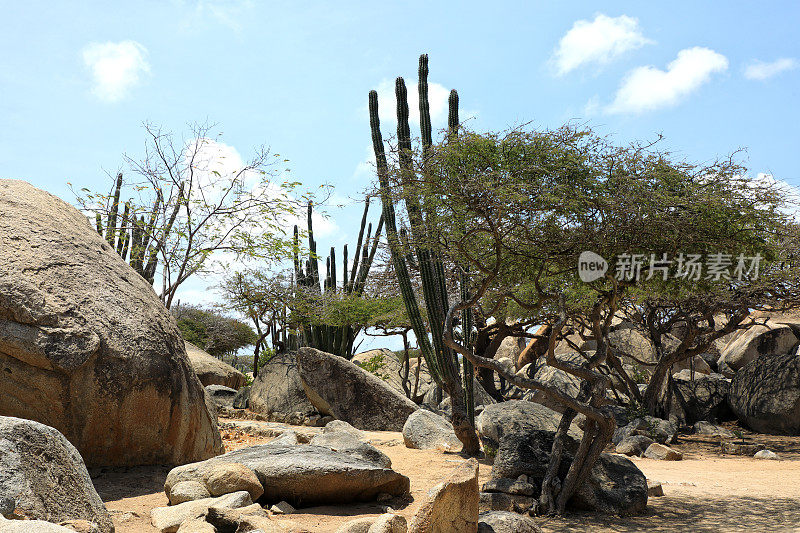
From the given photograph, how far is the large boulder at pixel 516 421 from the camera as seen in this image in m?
7.93

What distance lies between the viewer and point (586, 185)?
22.0 feet

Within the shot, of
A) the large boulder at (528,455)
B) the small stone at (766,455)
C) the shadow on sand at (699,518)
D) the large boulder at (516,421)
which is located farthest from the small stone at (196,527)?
the small stone at (766,455)

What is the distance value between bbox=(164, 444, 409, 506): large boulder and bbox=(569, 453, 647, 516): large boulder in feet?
7.22

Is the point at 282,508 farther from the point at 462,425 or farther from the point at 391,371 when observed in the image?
the point at 391,371

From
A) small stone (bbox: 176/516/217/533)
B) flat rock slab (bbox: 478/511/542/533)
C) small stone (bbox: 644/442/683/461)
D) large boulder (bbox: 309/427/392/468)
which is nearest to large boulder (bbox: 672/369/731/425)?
small stone (bbox: 644/442/683/461)

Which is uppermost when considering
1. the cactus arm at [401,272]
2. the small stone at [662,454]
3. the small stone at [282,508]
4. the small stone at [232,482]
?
the cactus arm at [401,272]

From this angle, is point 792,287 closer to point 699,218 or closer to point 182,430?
point 699,218

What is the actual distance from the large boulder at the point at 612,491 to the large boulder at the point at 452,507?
2.17 meters

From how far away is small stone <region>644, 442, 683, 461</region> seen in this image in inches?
472

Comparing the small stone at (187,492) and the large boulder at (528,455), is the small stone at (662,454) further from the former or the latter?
the small stone at (187,492)

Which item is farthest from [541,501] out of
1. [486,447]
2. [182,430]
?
[182,430]

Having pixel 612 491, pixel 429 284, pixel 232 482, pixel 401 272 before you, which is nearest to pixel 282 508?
pixel 232 482

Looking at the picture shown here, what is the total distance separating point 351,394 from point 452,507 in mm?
8189

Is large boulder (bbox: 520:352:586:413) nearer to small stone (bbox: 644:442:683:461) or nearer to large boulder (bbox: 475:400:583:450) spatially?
small stone (bbox: 644:442:683:461)
